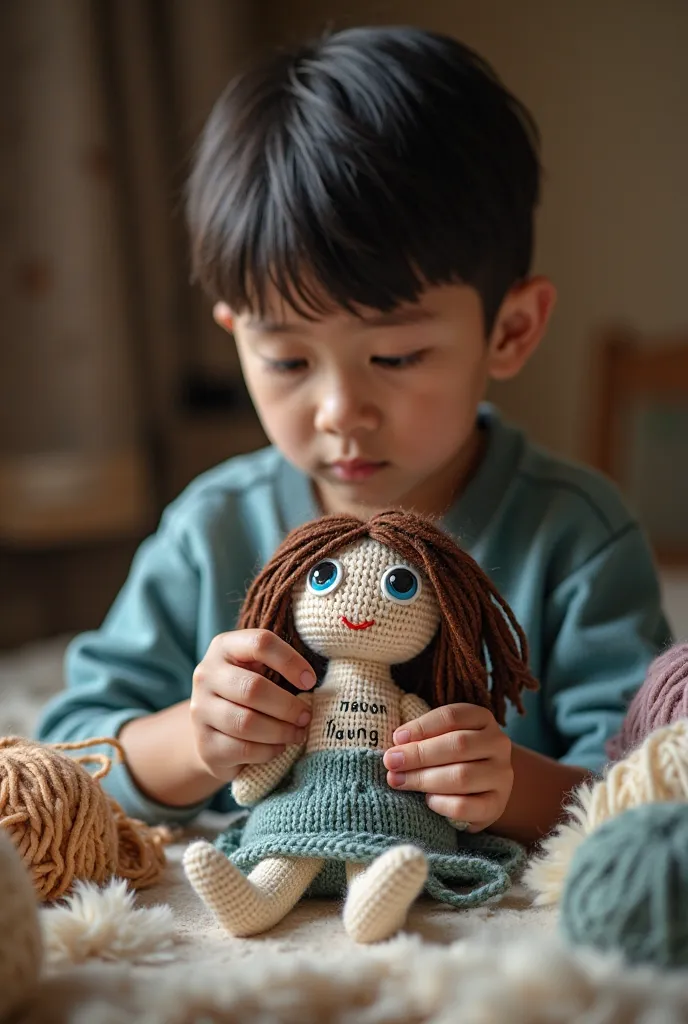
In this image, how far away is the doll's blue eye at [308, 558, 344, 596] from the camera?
23.9 inches

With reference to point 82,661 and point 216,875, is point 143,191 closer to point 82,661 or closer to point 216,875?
point 82,661

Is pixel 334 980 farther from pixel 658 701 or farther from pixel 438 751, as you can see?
pixel 658 701

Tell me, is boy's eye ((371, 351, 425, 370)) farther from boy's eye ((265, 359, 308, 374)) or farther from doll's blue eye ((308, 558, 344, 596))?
doll's blue eye ((308, 558, 344, 596))

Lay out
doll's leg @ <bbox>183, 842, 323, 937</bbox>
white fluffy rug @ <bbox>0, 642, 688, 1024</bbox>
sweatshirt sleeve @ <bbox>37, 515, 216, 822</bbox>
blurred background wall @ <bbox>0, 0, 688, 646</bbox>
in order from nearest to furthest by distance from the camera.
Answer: white fluffy rug @ <bbox>0, 642, 688, 1024</bbox>
doll's leg @ <bbox>183, 842, 323, 937</bbox>
sweatshirt sleeve @ <bbox>37, 515, 216, 822</bbox>
blurred background wall @ <bbox>0, 0, 688, 646</bbox>

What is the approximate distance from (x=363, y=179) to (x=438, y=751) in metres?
0.42

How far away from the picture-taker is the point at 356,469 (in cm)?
84

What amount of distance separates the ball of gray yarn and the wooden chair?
179 cm

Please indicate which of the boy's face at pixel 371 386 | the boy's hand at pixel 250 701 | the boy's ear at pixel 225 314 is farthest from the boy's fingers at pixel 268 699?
the boy's ear at pixel 225 314

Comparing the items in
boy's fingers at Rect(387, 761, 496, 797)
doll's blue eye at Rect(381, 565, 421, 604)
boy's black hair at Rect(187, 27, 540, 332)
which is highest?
boy's black hair at Rect(187, 27, 540, 332)

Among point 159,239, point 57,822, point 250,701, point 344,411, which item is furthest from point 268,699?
point 159,239

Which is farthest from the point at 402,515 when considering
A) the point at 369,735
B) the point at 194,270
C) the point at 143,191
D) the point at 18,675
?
the point at 143,191

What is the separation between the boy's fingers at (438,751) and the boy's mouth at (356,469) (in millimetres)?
279

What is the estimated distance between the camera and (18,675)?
132 cm

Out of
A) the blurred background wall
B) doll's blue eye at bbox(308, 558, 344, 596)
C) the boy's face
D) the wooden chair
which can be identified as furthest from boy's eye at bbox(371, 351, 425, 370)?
the wooden chair
